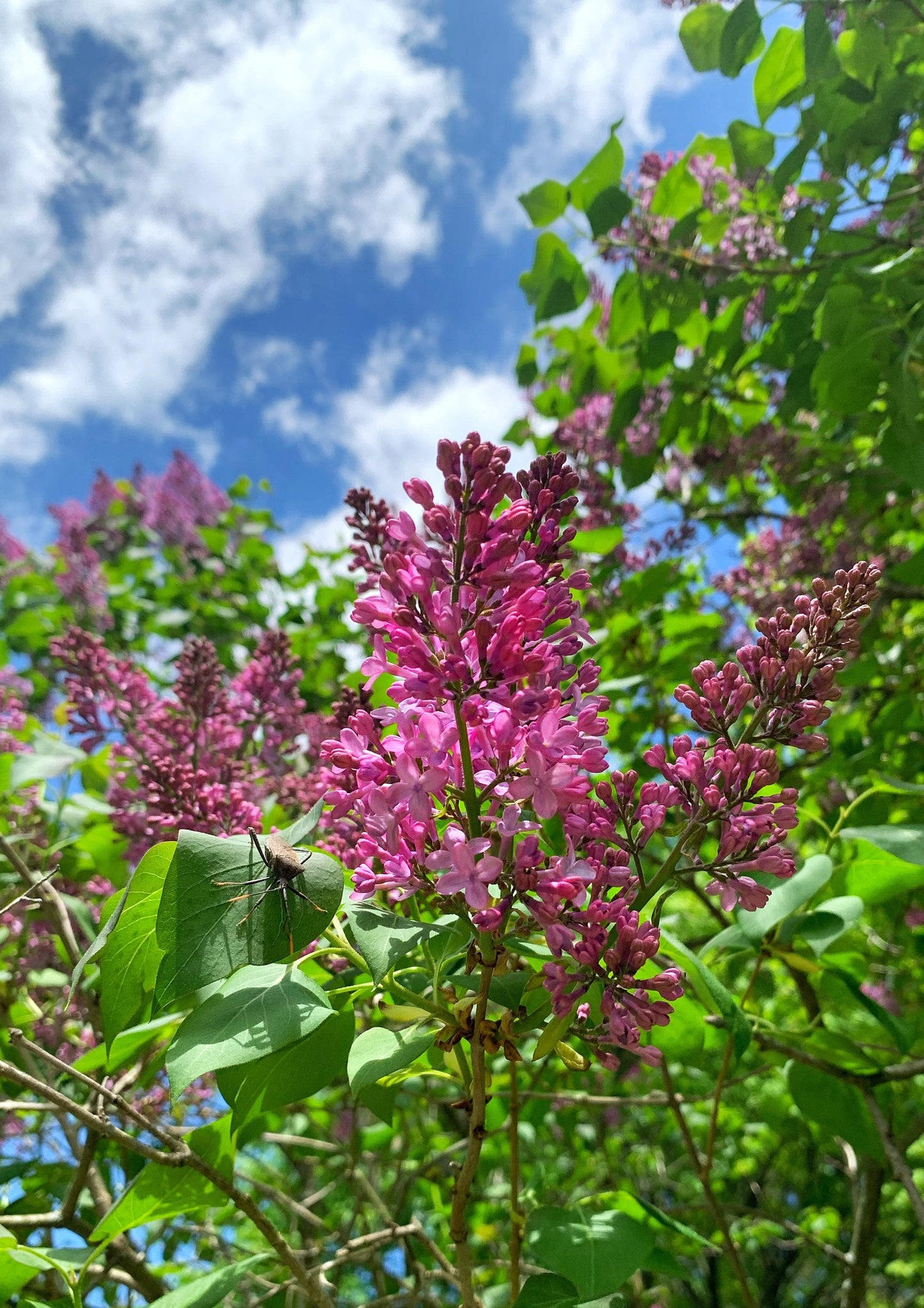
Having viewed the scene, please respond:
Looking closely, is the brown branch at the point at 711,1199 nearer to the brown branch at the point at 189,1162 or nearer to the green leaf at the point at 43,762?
the brown branch at the point at 189,1162

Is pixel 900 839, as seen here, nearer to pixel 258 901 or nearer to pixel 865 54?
pixel 258 901

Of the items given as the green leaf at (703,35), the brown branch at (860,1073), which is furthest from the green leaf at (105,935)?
the green leaf at (703,35)

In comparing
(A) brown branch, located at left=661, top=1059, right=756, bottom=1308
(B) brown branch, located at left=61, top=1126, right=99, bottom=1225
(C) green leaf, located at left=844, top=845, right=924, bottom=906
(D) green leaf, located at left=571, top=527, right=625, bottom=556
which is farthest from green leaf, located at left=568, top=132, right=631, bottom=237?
(B) brown branch, located at left=61, top=1126, right=99, bottom=1225

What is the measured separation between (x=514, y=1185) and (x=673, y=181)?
11.3 feet

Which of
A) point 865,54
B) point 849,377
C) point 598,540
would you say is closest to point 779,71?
point 865,54

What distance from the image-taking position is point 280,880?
0.96m

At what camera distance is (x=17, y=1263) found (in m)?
1.15

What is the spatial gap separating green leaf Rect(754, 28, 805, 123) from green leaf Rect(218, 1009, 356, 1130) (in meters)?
3.00

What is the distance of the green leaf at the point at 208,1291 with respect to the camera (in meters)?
1.23

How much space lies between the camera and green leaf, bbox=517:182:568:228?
3.15 meters

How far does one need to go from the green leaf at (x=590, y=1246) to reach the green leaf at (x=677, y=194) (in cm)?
334

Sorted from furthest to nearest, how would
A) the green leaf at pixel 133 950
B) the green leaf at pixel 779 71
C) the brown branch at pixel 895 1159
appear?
the green leaf at pixel 779 71 → the brown branch at pixel 895 1159 → the green leaf at pixel 133 950

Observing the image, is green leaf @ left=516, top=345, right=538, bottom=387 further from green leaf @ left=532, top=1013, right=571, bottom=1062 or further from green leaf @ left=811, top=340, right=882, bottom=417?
green leaf @ left=532, top=1013, right=571, bottom=1062

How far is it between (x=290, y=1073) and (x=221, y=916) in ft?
0.89
